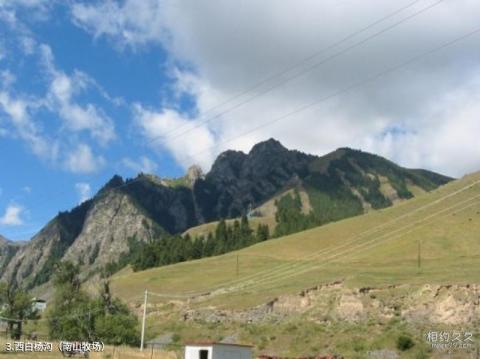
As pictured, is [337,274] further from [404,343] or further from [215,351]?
[215,351]

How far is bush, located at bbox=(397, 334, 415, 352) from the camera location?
65.8 meters

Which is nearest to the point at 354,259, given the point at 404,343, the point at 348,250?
the point at 348,250

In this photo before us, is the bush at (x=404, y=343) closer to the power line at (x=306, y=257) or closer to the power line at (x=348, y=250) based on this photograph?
the power line at (x=348, y=250)

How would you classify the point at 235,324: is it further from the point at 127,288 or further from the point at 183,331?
the point at 127,288

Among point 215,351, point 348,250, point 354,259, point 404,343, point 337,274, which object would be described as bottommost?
point 215,351

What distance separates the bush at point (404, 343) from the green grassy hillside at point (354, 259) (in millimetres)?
32914

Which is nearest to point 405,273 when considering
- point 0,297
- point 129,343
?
point 129,343

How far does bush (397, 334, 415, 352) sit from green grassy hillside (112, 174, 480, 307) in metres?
32.9

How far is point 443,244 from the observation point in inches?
5256

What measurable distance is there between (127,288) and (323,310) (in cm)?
6428

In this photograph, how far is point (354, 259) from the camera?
134 meters

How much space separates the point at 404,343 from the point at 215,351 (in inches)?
1033

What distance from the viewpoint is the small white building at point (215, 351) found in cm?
4803

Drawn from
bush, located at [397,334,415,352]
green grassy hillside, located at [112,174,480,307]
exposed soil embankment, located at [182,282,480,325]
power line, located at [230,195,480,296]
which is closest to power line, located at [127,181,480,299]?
green grassy hillside, located at [112,174,480,307]
